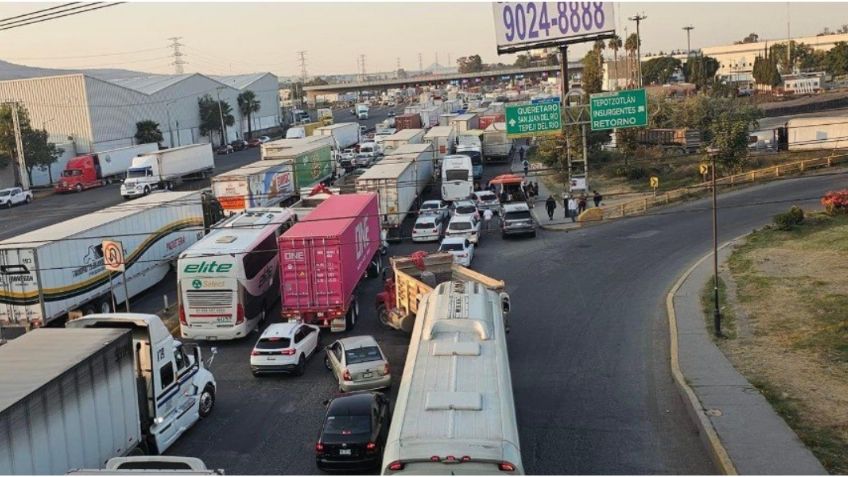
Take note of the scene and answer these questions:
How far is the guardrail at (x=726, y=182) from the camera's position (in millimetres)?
42562

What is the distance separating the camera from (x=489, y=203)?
45.1 meters

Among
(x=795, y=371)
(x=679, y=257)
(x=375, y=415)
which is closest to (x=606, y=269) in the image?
(x=679, y=257)

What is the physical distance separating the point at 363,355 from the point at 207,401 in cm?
386

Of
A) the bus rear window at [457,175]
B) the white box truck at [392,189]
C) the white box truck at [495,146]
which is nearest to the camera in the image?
the white box truck at [392,189]

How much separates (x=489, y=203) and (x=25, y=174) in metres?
41.3

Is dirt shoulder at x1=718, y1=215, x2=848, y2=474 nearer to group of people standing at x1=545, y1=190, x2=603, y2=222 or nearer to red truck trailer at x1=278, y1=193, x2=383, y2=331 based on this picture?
group of people standing at x1=545, y1=190, x2=603, y2=222

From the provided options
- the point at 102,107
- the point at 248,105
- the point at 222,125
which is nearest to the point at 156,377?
the point at 102,107

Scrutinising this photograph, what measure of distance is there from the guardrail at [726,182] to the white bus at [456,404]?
27.8 meters

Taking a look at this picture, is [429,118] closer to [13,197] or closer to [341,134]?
[341,134]

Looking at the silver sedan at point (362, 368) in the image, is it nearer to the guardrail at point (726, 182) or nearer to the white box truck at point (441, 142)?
the guardrail at point (726, 182)

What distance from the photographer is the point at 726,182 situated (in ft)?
152

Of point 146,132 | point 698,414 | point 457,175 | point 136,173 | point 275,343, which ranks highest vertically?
point 146,132

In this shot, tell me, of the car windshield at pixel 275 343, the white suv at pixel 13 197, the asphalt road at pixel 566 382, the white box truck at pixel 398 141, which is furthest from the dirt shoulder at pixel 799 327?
the white suv at pixel 13 197

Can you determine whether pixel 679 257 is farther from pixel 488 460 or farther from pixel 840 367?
pixel 488 460
